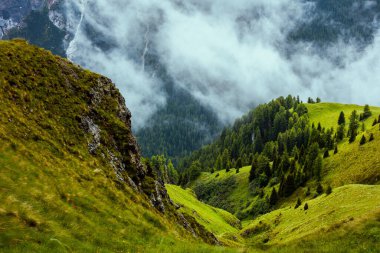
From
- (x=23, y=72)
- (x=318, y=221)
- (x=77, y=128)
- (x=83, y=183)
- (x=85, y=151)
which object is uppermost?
(x=23, y=72)

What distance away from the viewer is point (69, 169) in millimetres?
32938

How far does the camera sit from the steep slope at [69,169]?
79.0 feet

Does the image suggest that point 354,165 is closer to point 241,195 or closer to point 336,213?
point 336,213

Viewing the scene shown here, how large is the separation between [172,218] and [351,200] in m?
37.6

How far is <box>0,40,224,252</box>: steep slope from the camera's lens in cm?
2409

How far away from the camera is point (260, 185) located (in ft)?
564

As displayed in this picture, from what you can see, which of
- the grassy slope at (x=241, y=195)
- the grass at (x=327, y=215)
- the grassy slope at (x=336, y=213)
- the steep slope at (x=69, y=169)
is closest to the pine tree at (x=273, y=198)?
the grassy slope at (x=336, y=213)

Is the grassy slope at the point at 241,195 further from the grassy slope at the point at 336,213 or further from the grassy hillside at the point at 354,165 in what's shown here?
the grassy hillside at the point at 354,165

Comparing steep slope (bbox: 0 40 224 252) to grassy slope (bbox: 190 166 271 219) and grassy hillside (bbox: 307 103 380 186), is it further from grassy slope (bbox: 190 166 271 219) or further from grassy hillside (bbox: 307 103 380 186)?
grassy slope (bbox: 190 166 271 219)

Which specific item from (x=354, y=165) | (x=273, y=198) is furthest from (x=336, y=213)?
(x=273, y=198)

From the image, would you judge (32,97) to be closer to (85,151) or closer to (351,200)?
(85,151)

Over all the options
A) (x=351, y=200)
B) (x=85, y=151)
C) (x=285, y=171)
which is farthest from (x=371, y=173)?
(x=85, y=151)

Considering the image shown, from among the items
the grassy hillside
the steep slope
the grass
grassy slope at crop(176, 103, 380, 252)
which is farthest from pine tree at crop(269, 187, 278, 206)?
the steep slope

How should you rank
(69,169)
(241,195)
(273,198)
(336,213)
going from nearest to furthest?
1. (69,169)
2. (336,213)
3. (273,198)
4. (241,195)
